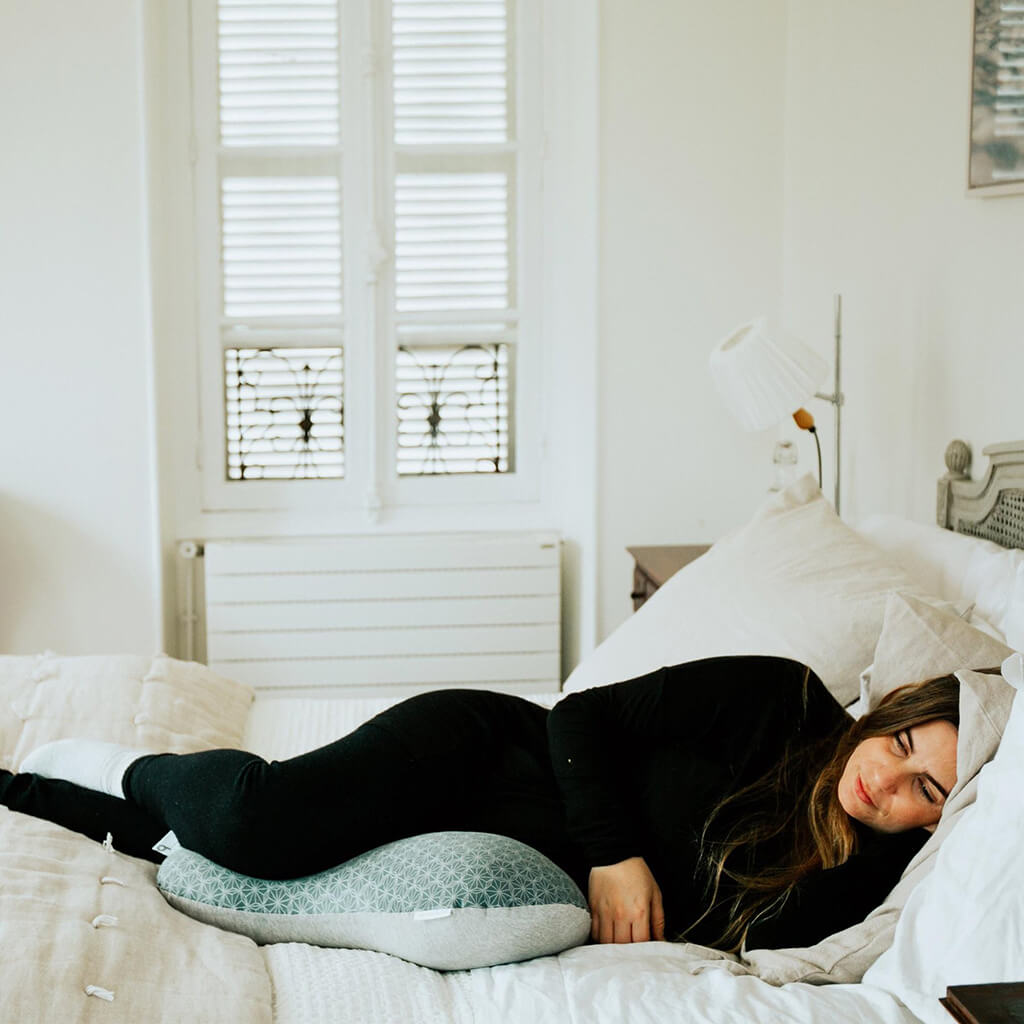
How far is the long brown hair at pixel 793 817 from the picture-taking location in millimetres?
1420

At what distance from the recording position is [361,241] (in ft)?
11.3

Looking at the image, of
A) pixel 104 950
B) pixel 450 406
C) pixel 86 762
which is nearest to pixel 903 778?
pixel 104 950

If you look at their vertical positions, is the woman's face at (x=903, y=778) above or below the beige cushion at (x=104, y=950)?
above

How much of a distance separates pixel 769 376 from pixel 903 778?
1.19 meters

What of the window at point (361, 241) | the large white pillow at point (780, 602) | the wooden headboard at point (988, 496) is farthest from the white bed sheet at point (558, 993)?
the window at point (361, 241)

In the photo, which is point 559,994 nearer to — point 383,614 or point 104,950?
point 104,950

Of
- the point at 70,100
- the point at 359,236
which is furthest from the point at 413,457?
the point at 70,100

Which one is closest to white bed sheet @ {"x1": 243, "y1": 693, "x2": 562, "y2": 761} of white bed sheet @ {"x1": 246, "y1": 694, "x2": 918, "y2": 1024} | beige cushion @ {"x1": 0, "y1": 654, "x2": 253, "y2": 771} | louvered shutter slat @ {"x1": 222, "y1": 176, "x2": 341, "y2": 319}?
beige cushion @ {"x1": 0, "y1": 654, "x2": 253, "y2": 771}

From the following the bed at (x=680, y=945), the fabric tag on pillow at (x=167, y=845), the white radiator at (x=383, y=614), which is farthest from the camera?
the white radiator at (x=383, y=614)

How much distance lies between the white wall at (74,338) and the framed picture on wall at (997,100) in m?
2.06

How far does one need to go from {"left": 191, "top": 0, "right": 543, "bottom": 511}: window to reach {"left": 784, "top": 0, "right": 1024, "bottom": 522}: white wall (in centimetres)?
80

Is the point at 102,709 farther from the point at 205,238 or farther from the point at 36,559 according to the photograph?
the point at 205,238

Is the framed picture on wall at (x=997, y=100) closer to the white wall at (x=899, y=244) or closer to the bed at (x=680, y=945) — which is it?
the white wall at (x=899, y=244)

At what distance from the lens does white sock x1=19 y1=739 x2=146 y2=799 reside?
63.4 inches
